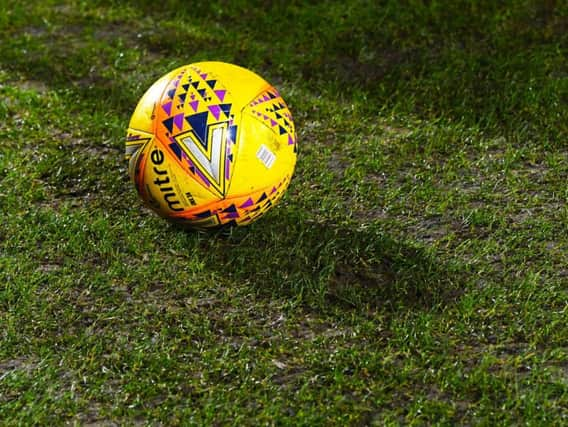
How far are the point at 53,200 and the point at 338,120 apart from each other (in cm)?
194

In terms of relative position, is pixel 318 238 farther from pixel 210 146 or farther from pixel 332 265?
pixel 210 146

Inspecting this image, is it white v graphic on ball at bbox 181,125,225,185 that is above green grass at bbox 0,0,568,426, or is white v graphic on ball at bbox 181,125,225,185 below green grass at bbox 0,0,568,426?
above

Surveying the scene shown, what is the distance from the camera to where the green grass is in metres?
4.23

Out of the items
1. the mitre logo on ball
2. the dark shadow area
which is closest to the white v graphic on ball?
the mitre logo on ball

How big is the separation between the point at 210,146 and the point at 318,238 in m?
0.86

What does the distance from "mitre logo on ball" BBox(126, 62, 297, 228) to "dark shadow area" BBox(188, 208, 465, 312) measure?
8.6 inches

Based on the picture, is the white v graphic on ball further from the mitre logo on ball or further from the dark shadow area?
the dark shadow area

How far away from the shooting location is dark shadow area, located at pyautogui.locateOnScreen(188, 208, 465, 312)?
4.74 meters

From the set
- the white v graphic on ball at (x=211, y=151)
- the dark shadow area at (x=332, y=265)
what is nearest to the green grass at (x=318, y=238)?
the dark shadow area at (x=332, y=265)

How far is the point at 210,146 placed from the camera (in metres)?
4.69

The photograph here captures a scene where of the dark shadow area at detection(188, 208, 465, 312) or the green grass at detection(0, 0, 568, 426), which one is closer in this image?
the green grass at detection(0, 0, 568, 426)

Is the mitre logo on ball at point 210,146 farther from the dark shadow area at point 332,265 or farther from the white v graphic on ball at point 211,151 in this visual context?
the dark shadow area at point 332,265

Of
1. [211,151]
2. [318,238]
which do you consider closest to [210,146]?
[211,151]

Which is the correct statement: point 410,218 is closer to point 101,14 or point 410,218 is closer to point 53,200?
point 53,200
